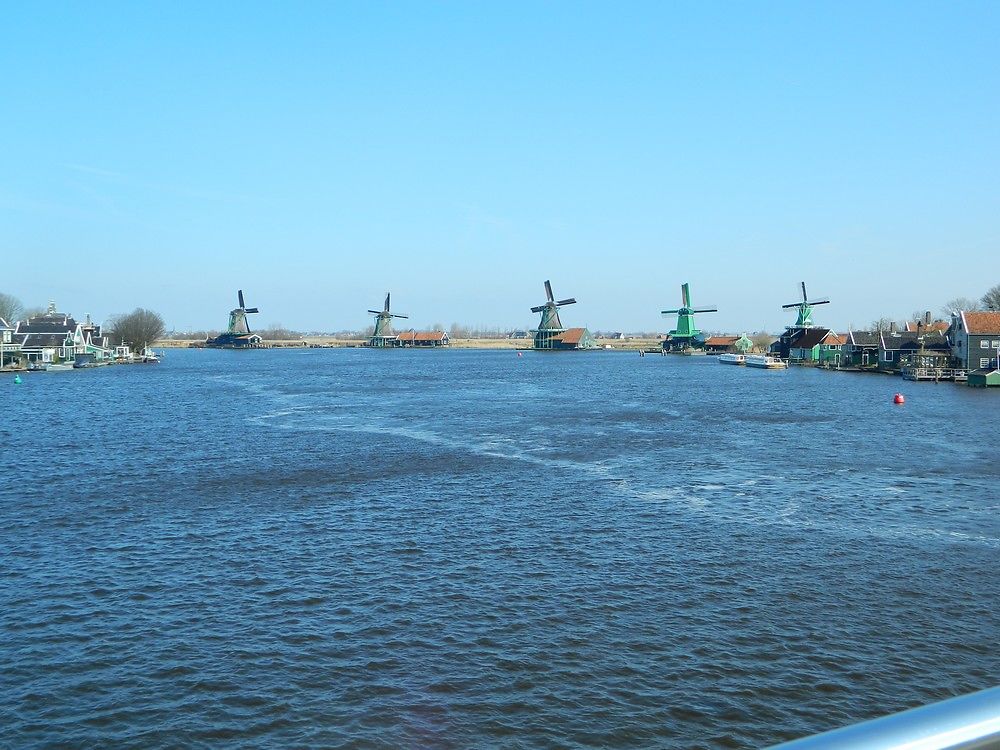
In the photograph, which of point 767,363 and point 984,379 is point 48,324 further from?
point 984,379

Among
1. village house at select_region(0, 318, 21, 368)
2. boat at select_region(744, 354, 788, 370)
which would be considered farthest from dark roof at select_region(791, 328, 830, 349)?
village house at select_region(0, 318, 21, 368)

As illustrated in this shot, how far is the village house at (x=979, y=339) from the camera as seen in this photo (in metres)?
76.2

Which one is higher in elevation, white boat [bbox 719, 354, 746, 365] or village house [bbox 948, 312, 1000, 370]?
village house [bbox 948, 312, 1000, 370]

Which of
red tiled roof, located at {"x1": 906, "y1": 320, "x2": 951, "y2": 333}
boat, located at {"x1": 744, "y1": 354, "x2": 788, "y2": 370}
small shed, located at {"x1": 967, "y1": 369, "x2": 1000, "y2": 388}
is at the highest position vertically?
red tiled roof, located at {"x1": 906, "y1": 320, "x2": 951, "y2": 333}

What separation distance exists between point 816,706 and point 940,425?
124 ft

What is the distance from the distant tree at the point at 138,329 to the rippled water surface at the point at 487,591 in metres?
113

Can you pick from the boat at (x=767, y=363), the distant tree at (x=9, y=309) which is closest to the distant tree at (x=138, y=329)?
the distant tree at (x=9, y=309)

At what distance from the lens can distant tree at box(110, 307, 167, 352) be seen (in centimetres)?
14238

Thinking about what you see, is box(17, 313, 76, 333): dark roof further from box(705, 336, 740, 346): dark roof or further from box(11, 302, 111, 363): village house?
box(705, 336, 740, 346): dark roof

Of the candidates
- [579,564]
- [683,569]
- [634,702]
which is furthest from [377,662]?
[683,569]

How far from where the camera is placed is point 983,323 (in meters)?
76.9

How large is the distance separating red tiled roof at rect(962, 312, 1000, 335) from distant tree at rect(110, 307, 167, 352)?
121 metres

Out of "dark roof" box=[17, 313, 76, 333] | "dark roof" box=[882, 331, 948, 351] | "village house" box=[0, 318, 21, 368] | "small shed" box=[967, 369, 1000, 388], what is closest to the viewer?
"small shed" box=[967, 369, 1000, 388]

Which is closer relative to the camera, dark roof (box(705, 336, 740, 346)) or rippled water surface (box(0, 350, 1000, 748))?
rippled water surface (box(0, 350, 1000, 748))
